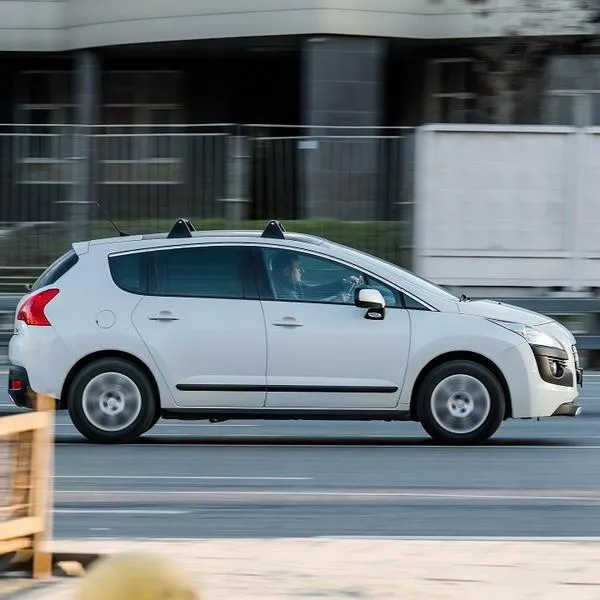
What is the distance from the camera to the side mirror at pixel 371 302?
34.7 feet

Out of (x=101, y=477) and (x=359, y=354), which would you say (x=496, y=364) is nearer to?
(x=359, y=354)

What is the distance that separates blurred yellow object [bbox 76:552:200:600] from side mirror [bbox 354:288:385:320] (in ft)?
21.0

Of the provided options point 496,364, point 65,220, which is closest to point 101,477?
point 496,364

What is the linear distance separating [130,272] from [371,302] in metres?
1.76

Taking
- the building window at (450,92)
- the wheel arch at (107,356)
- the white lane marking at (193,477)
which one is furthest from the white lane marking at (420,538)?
the building window at (450,92)

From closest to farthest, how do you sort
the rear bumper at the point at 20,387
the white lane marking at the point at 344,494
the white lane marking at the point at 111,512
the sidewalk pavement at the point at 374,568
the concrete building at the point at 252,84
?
the sidewalk pavement at the point at 374,568 → the white lane marking at the point at 111,512 → the white lane marking at the point at 344,494 → the rear bumper at the point at 20,387 → the concrete building at the point at 252,84

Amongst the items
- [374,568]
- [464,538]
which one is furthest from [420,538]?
[374,568]

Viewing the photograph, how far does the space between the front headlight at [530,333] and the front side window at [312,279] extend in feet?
2.62

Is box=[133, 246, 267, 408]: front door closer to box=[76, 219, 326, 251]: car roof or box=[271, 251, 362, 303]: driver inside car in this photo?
box=[271, 251, 362, 303]: driver inside car

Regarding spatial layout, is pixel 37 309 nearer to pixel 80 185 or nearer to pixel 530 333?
pixel 530 333

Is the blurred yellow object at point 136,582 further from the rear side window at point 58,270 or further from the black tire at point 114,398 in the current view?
the rear side window at point 58,270

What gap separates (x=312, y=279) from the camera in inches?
426

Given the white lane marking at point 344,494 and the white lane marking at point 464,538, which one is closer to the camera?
the white lane marking at point 464,538

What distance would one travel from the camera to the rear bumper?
35.3 feet
